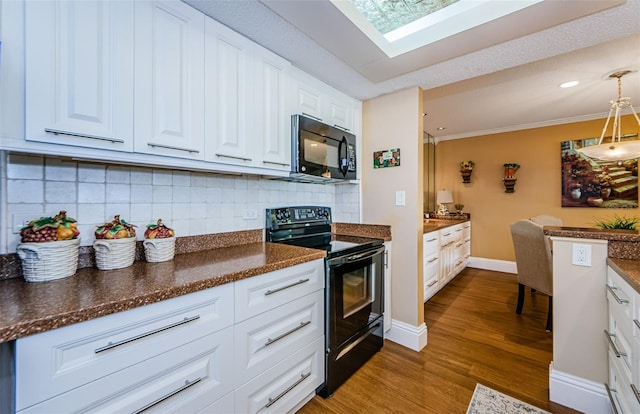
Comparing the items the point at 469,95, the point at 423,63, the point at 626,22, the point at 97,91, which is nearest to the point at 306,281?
the point at 97,91

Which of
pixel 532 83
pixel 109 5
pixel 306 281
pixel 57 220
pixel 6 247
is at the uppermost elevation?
pixel 532 83

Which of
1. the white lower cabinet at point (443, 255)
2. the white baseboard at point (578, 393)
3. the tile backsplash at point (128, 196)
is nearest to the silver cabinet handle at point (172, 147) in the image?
the tile backsplash at point (128, 196)

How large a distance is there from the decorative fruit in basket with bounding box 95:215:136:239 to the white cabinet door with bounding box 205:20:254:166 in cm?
52

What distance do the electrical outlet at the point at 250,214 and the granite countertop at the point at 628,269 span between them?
198cm

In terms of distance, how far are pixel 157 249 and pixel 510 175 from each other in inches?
193

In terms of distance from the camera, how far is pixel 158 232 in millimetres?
1358

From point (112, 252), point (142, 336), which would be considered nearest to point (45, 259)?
point (112, 252)

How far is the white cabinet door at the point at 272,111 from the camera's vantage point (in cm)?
165

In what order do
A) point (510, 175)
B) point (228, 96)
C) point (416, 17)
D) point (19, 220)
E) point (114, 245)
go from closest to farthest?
1. point (19, 220)
2. point (114, 245)
3. point (228, 96)
4. point (416, 17)
5. point (510, 175)

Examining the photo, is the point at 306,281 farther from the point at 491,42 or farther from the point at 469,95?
the point at 469,95

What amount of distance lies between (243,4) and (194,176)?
986mm

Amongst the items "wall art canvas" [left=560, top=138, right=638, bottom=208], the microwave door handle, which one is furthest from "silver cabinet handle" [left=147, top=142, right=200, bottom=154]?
"wall art canvas" [left=560, top=138, right=638, bottom=208]

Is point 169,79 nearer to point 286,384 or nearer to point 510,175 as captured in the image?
point 286,384

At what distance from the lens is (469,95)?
2.95 m
